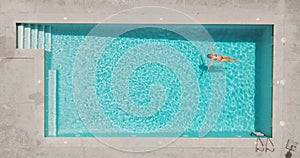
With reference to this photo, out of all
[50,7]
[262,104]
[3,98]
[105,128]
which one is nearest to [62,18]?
[50,7]

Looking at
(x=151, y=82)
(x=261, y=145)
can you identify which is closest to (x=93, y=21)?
(x=151, y=82)

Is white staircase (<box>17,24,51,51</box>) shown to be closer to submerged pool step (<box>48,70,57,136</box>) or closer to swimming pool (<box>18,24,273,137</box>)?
swimming pool (<box>18,24,273,137</box>)

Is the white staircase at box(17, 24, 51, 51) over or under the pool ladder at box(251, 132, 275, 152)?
over

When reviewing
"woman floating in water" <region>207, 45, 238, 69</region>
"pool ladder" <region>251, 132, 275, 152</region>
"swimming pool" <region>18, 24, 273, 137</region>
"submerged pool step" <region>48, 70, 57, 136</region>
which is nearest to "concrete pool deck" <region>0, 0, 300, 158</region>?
"pool ladder" <region>251, 132, 275, 152</region>

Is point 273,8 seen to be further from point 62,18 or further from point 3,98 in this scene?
point 3,98

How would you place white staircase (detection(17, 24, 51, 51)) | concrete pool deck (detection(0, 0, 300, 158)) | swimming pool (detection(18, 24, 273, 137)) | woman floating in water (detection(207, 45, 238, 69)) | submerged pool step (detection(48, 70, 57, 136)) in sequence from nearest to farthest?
1. concrete pool deck (detection(0, 0, 300, 158))
2. white staircase (detection(17, 24, 51, 51))
3. submerged pool step (detection(48, 70, 57, 136))
4. woman floating in water (detection(207, 45, 238, 69))
5. swimming pool (detection(18, 24, 273, 137))

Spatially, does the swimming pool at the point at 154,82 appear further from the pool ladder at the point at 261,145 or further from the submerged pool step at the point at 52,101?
the pool ladder at the point at 261,145

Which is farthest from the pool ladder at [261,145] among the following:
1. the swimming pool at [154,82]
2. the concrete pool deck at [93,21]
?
the swimming pool at [154,82]
